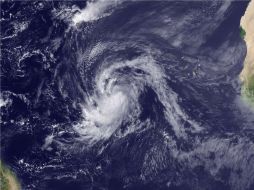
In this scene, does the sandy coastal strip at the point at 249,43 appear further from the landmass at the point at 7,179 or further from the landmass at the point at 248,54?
the landmass at the point at 7,179

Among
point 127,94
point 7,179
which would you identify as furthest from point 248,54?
point 7,179

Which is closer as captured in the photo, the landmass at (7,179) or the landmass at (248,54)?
the landmass at (7,179)

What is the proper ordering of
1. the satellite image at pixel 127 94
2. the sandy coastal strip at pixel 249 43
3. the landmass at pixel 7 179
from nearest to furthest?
the landmass at pixel 7 179, the satellite image at pixel 127 94, the sandy coastal strip at pixel 249 43

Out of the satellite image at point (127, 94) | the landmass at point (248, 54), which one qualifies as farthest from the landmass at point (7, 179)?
the landmass at point (248, 54)

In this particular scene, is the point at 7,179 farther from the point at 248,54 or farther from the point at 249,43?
the point at 249,43

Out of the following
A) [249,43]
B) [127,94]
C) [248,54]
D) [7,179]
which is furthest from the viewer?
[248,54]

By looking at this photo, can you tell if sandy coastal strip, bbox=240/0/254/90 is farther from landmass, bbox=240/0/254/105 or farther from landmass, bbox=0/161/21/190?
landmass, bbox=0/161/21/190
